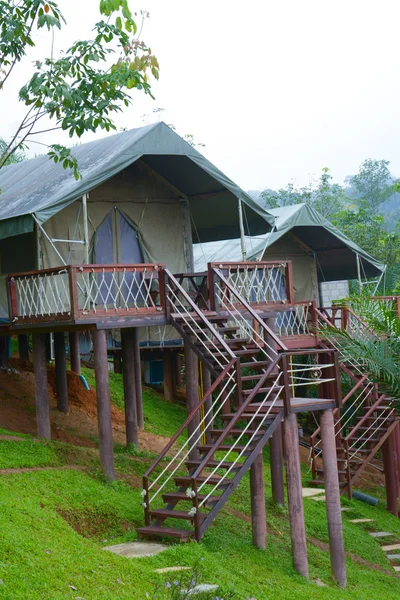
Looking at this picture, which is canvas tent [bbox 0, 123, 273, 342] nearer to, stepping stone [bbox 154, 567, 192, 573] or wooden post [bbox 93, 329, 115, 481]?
wooden post [bbox 93, 329, 115, 481]

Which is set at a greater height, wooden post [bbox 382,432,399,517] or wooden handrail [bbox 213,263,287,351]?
wooden handrail [bbox 213,263,287,351]

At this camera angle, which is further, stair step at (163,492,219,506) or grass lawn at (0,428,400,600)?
stair step at (163,492,219,506)

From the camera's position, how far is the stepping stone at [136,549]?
9.50 m

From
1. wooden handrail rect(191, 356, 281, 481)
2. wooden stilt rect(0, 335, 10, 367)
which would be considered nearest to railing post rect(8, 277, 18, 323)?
wooden stilt rect(0, 335, 10, 367)

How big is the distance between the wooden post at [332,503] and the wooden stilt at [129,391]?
4.90 m

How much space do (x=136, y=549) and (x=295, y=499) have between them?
2.19 metres

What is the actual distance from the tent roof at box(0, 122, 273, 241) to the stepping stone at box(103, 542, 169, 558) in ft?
17.7

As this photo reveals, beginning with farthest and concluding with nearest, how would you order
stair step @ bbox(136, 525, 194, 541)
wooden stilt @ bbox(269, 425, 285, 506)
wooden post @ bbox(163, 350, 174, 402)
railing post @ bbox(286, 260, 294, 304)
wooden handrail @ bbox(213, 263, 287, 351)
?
1. wooden post @ bbox(163, 350, 174, 402)
2. railing post @ bbox(286, 260, 294, 304)
3. wooden stilt @ bbox(269, 425, 285, 506)
4. wooden handrail @ bbox(213, 263, 287, 351)
5. stair step @ bbox(136, 525, 194, 541)

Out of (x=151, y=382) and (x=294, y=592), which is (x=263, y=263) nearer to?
(x=294, y=592)

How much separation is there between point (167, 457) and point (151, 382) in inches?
272

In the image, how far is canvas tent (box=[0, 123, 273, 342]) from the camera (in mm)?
14195

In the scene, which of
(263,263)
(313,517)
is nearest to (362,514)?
(313,517)

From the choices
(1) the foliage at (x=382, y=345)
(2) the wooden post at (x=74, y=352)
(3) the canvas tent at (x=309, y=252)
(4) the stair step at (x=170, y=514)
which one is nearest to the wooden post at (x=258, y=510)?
(4) the stair step at (x=170, y=514)

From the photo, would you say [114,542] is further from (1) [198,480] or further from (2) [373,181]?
(2) [373,181]
